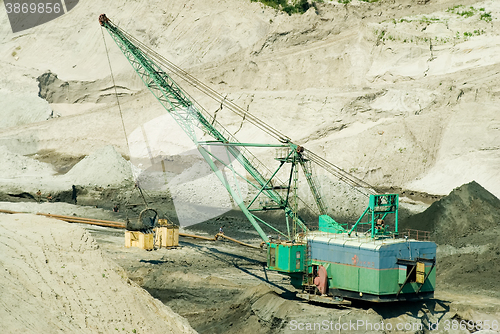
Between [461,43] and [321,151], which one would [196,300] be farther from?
[461,43]

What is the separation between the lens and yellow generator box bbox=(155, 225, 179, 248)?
25.7 meters

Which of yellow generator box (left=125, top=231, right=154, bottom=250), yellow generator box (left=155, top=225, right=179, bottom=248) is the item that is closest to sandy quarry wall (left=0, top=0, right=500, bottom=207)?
yellow generator box (left=155, top=225, right=179, bottom=248)

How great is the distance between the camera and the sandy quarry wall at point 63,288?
428 inches

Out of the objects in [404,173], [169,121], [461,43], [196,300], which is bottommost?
[196,300]

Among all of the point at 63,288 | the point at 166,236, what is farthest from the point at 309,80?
the point at 63,288

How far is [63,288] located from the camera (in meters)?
12.0

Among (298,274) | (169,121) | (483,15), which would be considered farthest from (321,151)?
(298,274)

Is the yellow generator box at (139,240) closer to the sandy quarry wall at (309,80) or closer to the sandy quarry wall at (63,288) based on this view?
the sandy quarry wall at (63,288)

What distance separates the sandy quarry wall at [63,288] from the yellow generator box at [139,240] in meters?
10.4

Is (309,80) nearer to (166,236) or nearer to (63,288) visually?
(166,236)

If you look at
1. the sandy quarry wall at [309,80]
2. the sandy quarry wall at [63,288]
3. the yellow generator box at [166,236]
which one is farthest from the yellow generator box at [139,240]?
the sandy quarry wall at [309,80]

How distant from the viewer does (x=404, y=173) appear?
36.4 meters

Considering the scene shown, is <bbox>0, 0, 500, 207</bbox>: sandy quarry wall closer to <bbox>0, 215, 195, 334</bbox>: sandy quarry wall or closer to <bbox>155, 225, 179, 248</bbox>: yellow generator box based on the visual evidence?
<bbox>155, 225, 179, 248</bbox>: yellow generator box

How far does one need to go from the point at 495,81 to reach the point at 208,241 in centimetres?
2211
